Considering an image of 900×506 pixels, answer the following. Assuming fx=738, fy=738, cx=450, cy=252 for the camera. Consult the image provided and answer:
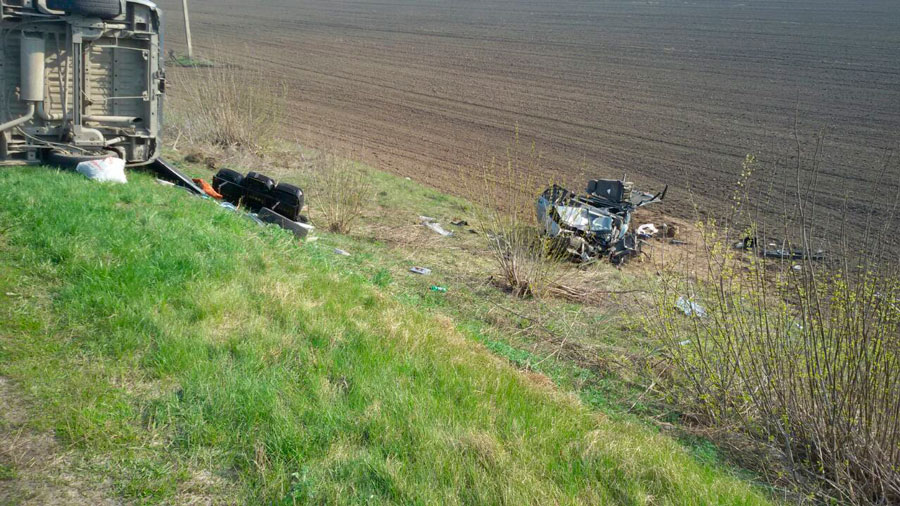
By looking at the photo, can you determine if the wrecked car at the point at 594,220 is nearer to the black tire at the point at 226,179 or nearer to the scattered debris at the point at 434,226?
the scattered debris at the point at 434,226

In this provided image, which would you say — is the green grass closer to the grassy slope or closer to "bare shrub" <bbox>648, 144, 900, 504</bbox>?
the grassy slope

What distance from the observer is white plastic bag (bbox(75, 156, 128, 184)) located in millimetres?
9273

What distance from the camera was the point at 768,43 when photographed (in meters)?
43.1

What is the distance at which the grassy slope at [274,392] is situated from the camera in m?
3.92

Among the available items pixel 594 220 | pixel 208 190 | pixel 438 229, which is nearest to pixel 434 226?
pixel 438 229

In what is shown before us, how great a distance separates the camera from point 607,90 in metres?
29.2

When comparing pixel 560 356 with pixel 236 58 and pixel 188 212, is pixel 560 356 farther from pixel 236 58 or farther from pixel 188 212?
pixel 236 58

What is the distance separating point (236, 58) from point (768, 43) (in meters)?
30.0

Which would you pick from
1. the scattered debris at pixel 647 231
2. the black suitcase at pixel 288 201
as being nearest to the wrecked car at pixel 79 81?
the black suitcase at pixel 288 201

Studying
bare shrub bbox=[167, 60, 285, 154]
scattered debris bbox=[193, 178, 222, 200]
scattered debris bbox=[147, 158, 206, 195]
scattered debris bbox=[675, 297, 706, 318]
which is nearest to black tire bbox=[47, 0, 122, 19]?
scattered debris bbox=[147, 158, 206, 195]

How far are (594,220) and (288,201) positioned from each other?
4.71m

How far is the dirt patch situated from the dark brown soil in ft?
14.9

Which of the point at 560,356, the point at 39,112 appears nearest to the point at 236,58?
the point at 39,112

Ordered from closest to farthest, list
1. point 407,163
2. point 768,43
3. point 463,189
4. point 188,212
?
point 188,212, point 463,189, point 407,163, point 768,43
